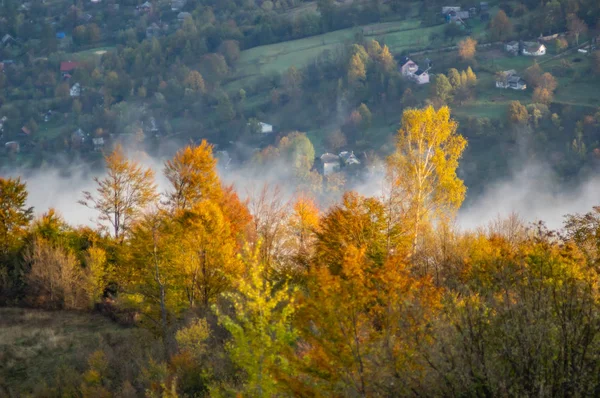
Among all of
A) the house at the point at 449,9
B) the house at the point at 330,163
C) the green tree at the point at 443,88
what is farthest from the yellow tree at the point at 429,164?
the house at the point at 449,9

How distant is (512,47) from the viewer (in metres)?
113

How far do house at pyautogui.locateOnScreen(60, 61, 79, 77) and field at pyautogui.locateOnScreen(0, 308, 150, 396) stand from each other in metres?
124

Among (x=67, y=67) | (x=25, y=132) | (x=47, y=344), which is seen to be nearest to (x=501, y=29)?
(x=25, y=132)

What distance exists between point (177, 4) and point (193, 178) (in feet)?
551

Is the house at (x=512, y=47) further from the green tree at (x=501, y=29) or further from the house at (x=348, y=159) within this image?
the house at (x=348, y=159)

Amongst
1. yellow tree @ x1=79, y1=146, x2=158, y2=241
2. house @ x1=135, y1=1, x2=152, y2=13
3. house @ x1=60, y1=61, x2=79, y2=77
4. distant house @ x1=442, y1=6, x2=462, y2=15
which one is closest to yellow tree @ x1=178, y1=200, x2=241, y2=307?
yellow tree @ x1=79, y1=146, x2=158, y2=241

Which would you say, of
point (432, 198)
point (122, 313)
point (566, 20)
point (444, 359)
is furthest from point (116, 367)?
point (566, 20)

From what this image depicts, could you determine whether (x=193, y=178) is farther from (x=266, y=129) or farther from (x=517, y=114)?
(x=266, y=129)

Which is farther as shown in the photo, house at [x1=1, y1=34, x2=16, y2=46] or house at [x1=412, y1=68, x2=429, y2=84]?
house at [x1=1, y1=34, x2=16, y2=46]

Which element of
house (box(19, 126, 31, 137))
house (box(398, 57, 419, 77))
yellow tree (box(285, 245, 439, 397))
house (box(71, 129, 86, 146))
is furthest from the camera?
house (box(19, 126, 31, 137))

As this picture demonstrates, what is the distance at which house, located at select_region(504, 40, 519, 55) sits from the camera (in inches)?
4417

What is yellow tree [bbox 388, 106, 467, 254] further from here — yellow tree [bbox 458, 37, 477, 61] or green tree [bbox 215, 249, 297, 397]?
yellow tree [bbox 458, 37, 477, 61]

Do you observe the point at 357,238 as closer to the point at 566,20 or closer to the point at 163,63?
the point at 566,20

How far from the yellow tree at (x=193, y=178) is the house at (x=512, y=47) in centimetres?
8801
